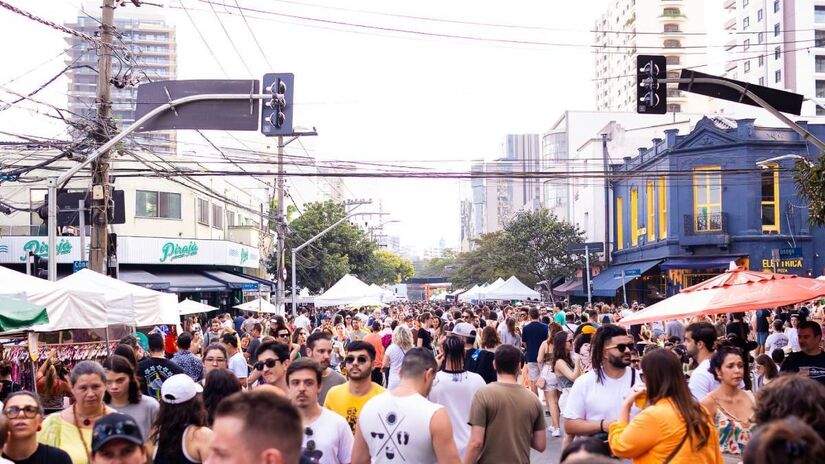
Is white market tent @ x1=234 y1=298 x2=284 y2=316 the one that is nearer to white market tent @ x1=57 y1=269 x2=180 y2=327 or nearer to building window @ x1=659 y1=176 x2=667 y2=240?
building window @ x1=659 y1=176 x2=667 y2=240

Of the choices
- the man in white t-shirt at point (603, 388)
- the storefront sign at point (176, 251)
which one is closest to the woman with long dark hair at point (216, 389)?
the man in white t-shirt at point (603, 388)

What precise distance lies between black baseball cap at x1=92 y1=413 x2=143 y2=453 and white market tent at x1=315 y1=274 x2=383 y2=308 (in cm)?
2933

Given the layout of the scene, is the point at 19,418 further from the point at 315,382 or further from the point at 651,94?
the point at 651,94

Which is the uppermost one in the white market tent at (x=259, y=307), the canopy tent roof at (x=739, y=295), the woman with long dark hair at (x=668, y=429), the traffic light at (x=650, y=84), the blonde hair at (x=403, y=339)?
the traffic light at (x=650, y=84)

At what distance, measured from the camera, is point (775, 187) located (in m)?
39.5

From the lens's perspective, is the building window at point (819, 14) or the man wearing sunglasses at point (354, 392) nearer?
the man wearing sunglasses at point (354, 392)

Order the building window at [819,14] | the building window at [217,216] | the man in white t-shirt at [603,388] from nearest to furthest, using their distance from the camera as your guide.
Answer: the man in white t-shirt at [603,388]
the building window at [217,216]
the building window at [819,14]

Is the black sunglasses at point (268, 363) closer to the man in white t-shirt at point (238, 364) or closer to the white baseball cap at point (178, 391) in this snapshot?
the white baseball cap at point (178, 391)

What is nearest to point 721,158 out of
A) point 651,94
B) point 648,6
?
point 651,94

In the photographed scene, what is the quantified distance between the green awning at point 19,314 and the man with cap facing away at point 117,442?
6897 mm

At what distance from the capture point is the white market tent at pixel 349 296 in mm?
34469

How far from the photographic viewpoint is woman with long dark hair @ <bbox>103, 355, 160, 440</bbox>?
7.58 meters

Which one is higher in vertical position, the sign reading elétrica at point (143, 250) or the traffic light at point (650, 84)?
the traffic light at point (650, 84)

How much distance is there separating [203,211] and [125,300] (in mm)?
34346
